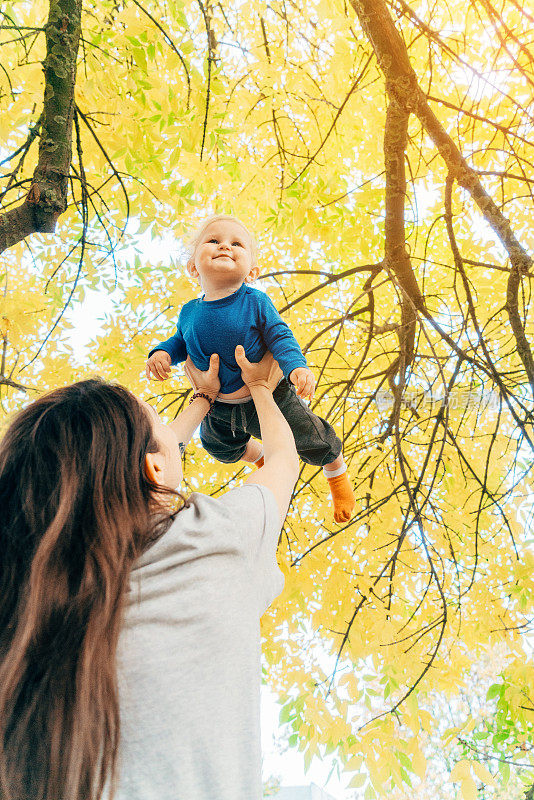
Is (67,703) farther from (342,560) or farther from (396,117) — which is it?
(396,117)

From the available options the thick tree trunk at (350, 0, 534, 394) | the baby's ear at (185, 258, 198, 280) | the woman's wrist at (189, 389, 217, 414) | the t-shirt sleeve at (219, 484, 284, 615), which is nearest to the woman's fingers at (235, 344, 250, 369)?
the woman's wrist at (189, 389, 217, 414)

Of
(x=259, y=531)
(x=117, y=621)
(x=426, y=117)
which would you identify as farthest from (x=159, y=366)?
(x=426, y=117)

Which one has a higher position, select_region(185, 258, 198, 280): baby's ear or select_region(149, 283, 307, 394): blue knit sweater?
select_region(185, 258, 198, 280): baby's ear

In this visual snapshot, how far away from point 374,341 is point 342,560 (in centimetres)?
190

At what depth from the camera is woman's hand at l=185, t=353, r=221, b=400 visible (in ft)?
6.28

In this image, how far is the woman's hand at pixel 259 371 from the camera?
1848 mm

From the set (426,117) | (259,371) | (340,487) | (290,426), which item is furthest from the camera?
(426,117)

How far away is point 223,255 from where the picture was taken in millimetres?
1936

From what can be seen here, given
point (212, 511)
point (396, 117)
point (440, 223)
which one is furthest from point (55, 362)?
point (212, 511)

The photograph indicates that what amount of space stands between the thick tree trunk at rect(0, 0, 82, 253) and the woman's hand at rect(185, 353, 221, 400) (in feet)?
2.05

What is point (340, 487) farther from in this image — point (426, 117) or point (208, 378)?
point (426, 117)

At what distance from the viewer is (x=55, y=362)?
3.85 m

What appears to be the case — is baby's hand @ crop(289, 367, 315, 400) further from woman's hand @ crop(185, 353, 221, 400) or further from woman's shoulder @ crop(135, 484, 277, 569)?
woman's shoulder @ crop(135, 484, 277, 569)

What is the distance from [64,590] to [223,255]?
4.07 feet
